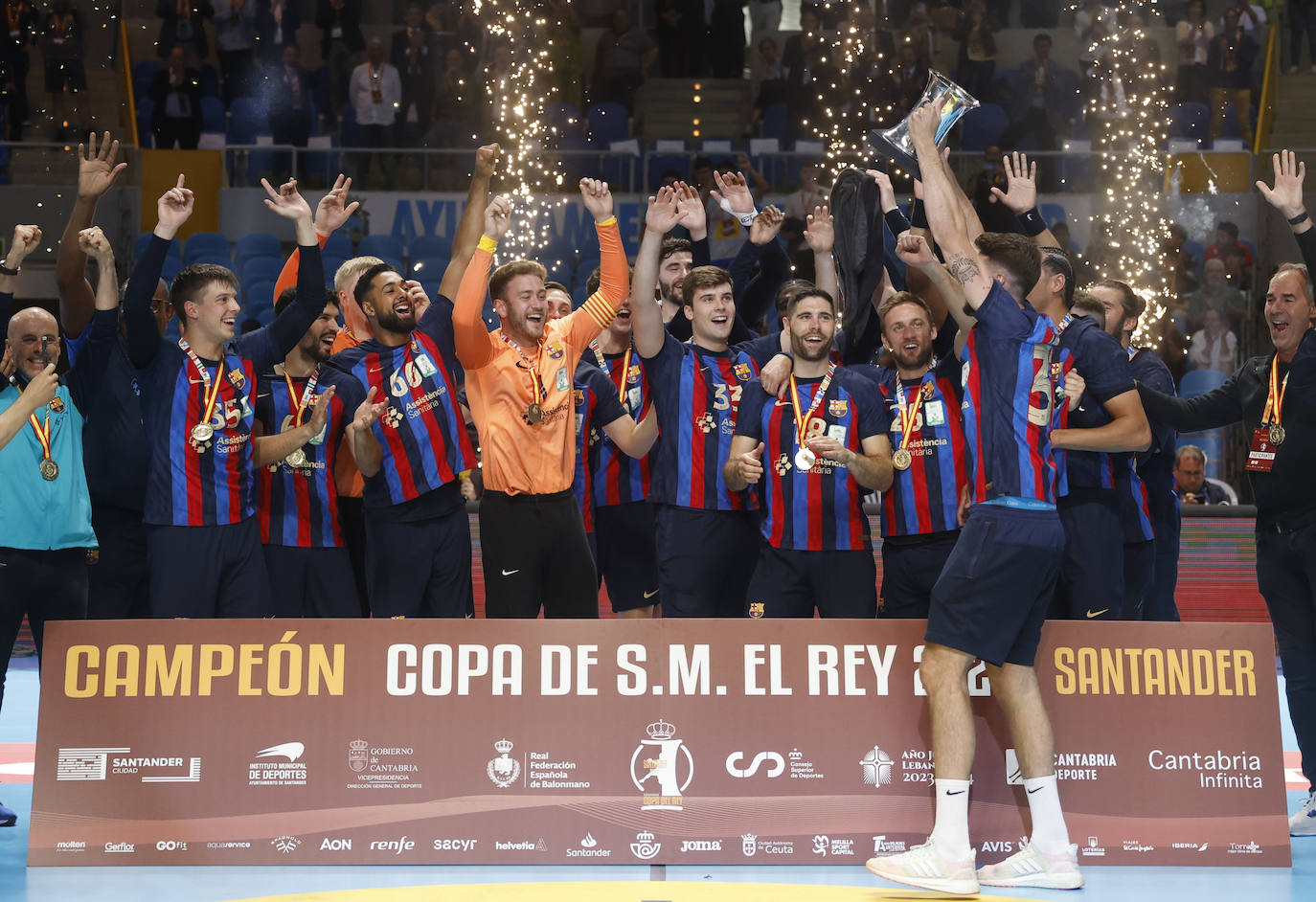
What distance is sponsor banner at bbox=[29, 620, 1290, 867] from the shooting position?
477 cm

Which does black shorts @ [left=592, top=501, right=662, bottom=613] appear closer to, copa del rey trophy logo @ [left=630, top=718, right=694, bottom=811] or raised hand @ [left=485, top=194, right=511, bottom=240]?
raised hand @ [left=485, top=194, right=511, bottom=240]

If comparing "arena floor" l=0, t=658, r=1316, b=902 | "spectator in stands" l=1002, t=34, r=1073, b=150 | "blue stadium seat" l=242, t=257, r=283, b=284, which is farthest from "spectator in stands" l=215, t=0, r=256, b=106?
"arena floor" l=0, t=658, r=1316, b=902

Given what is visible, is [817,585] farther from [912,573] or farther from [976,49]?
[976,49]

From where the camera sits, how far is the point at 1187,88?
14844 mm

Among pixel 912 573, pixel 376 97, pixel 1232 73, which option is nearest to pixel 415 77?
pixel 376 97

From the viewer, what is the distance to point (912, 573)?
18.2ft

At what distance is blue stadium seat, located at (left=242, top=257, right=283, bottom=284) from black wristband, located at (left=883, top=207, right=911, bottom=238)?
7.84 meters

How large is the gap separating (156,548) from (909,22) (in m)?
12.4

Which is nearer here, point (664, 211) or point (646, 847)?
point (646, 847)

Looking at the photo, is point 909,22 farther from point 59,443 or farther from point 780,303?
point 59,443

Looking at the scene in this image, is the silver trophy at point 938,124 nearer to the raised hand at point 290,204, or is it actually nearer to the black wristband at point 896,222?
the black wristband at point 896,222

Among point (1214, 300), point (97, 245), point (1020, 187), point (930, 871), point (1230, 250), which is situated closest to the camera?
point (930, 871)

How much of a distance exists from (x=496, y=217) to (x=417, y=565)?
1548 mm

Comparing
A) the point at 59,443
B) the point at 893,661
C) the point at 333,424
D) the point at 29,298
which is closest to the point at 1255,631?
the point at 893,661
